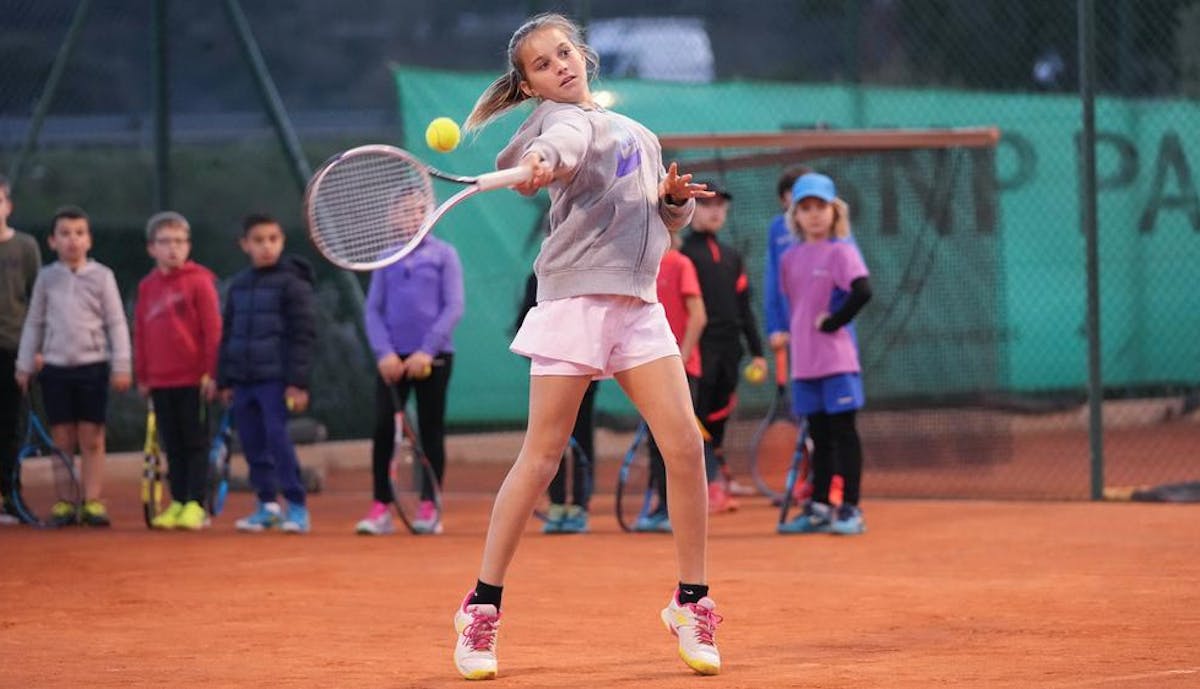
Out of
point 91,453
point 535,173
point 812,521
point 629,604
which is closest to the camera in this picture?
point 535,173

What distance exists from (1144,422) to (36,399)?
24.6ft

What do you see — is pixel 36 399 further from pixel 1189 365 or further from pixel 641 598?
pixel 1189 365

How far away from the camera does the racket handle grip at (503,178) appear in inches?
179

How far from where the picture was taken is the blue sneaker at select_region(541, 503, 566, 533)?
30.6 feet

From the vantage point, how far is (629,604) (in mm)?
6715

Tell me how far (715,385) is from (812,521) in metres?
1.04

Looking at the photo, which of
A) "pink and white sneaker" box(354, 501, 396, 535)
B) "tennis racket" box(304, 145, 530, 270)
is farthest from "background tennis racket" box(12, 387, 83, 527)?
"tennis racket" box(304, 145, 530, 270)

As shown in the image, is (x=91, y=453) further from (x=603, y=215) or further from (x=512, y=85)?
(x=603, y=215)

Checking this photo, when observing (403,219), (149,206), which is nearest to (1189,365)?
(149,206)

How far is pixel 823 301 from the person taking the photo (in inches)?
350

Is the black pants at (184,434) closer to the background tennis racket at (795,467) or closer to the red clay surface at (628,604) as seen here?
the red clay surface at (628,604)

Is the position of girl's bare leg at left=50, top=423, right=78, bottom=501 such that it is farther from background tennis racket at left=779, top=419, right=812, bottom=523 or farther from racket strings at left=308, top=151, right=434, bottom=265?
racket strings at left=308, top=151, right=434, bottom=265

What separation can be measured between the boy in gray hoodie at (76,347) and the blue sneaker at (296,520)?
104 centimetres

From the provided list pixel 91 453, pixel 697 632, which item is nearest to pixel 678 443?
pixel 697 632
